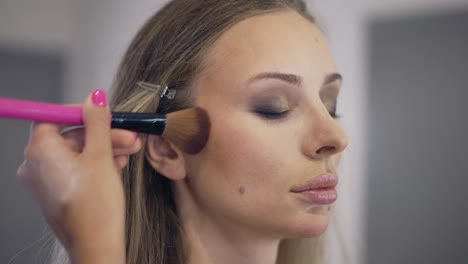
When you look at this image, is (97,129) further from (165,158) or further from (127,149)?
(165,158)

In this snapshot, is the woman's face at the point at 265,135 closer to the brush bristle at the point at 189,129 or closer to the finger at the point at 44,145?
the brush bristle at the point at 189,129

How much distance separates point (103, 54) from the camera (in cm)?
246

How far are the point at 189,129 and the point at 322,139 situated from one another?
183mm

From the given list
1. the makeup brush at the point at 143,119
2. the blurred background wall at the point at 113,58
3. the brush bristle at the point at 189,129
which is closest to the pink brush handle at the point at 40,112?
the makeup brush at the point at 143,119

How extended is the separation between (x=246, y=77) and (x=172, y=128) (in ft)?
0.45

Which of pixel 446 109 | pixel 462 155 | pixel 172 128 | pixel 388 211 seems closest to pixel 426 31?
pixel 446 109

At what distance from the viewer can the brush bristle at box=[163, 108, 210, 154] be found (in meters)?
0.67

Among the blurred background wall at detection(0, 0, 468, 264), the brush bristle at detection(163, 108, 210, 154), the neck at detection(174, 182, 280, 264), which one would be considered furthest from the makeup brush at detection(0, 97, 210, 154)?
the blurred background wall at detection(0, 0, 468, 264)

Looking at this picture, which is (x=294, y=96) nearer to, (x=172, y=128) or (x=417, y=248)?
(x=172, y=128)

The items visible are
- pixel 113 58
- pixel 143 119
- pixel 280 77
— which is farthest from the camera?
pixel 113 58

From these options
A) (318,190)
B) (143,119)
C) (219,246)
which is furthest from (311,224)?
(143,119)

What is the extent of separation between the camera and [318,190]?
73cm

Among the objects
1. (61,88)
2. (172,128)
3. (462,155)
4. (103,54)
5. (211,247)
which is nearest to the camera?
(172,128)

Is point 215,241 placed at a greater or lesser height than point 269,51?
lesser
